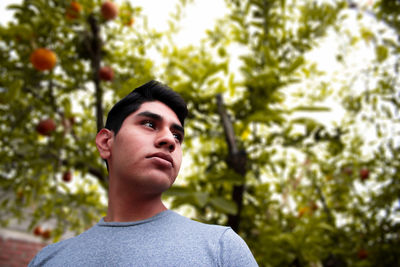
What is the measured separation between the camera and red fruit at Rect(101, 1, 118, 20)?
73.4 inches

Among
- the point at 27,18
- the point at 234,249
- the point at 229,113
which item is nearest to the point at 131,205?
the point at 234,249

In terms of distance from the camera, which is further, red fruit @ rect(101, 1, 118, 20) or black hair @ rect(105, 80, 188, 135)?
red fruit @ rect(101, 1, 118, 20)

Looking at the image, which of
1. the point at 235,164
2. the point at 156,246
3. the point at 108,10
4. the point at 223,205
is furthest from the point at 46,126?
the point at 156,246

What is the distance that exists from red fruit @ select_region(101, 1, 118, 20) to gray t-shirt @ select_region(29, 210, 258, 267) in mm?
1569

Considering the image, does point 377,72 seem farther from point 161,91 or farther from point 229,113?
point 161,91

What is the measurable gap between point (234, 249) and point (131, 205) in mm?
257

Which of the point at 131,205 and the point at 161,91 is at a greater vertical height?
the point at 161,91

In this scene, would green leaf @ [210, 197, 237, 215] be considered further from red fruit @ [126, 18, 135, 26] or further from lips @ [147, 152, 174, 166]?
red fruit @ [126, 18, 135, 26]

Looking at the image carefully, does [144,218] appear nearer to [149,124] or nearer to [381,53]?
[149,124]

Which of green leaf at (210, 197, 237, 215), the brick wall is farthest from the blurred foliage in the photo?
the brick wall

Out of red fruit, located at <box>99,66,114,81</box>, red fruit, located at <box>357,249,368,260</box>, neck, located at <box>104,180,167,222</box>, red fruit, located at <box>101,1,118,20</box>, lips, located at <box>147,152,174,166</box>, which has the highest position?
red fruit, located at <box>101,1,118,20</box>

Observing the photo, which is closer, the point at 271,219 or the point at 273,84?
the point at 273,84

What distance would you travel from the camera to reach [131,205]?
689 mm

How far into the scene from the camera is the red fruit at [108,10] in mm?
1864
